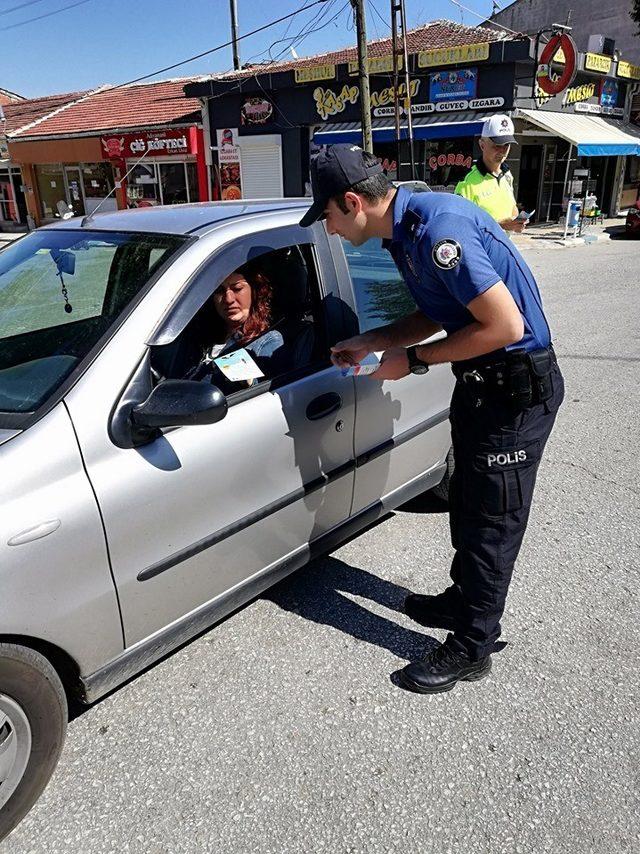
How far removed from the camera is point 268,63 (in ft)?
82.5

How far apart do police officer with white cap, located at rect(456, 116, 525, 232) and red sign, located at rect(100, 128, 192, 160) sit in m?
20.1

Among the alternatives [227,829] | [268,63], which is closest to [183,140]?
[268,63]

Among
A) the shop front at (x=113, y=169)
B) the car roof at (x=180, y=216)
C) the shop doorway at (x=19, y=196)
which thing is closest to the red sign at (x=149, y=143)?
the shop front at (x=113, y=169)

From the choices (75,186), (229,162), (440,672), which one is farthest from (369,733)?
(75,186)

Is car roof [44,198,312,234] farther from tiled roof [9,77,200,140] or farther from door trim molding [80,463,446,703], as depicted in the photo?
tiled roof [9,77,200,140]

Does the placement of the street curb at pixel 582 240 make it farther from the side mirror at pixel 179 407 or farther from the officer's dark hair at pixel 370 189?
the side mirror at pixel 179 407

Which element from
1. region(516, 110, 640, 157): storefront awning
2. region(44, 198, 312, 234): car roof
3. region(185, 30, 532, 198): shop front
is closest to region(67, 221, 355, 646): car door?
region(44, 198, 312, 234): car roof

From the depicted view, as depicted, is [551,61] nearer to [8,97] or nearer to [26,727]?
[26,727]

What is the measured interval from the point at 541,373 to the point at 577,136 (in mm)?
19971

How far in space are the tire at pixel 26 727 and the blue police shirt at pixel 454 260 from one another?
5.13ft

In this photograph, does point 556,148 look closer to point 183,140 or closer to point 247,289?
point 183,140

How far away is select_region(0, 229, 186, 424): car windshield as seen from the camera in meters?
2.08

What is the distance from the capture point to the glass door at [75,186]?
88.2 feet

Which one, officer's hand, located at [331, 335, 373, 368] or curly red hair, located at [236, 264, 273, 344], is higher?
curly red hair, located at [236, 264, 273, 344]
